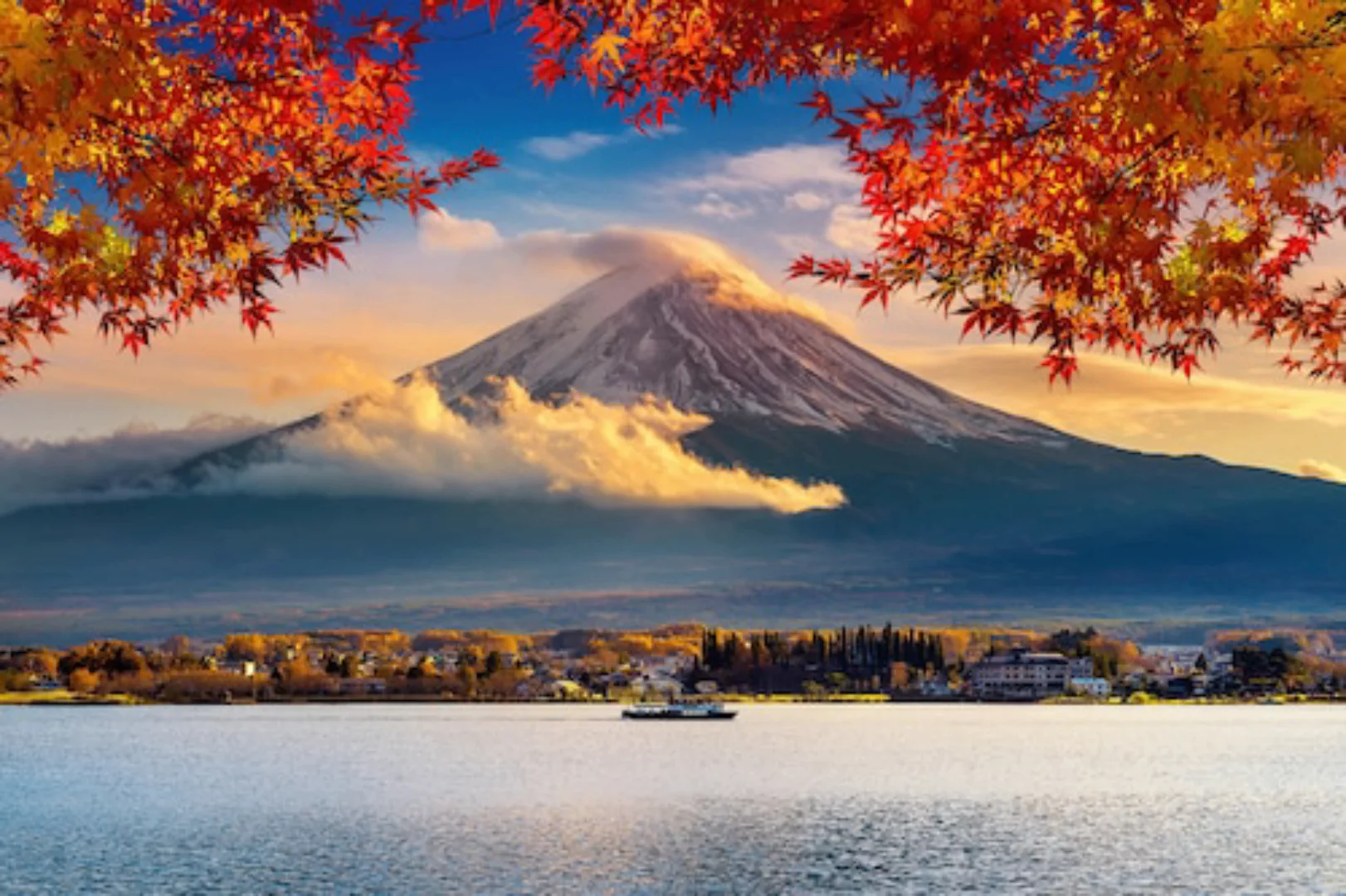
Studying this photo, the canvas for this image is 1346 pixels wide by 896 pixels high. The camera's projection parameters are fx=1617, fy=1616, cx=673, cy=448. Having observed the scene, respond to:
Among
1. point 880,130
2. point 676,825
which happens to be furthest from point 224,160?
point 676,825

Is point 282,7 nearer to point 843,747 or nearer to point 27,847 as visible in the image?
point 27,847

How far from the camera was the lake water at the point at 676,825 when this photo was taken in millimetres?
57562

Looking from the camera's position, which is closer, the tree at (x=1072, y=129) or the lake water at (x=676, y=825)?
the tree at (x=1072, y=129)

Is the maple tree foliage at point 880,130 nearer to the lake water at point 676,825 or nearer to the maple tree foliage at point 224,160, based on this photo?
the maple tree foliage at point 224,160

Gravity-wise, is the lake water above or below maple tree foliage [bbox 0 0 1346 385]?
below

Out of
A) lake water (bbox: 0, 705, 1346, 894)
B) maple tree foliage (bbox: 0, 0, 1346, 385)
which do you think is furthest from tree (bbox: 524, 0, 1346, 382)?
lake water (bbox: 0, 705, 1346, 894)

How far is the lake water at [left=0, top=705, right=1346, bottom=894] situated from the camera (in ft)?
189

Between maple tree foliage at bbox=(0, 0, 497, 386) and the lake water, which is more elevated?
maple tree foliage at bbox=(0, 0, 497, 386)

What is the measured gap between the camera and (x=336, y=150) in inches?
531

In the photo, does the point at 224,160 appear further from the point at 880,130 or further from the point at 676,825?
the point at 676,825

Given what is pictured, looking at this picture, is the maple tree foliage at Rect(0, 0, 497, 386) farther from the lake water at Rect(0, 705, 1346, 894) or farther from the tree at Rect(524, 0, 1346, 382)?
the lake water at Rect(0, 705, 1346, 894)

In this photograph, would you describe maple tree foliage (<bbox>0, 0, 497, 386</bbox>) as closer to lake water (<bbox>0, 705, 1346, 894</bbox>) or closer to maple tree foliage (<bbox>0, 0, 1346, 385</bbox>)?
maple tree foliage (<bbox>0, 0, 1346, 385</bbox>)

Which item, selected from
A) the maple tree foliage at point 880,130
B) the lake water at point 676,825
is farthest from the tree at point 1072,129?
the lake water at point 676,825

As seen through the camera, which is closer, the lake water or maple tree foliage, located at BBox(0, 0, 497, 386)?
maple tree foliage, located at BBox(0, 0, 497, 386)
